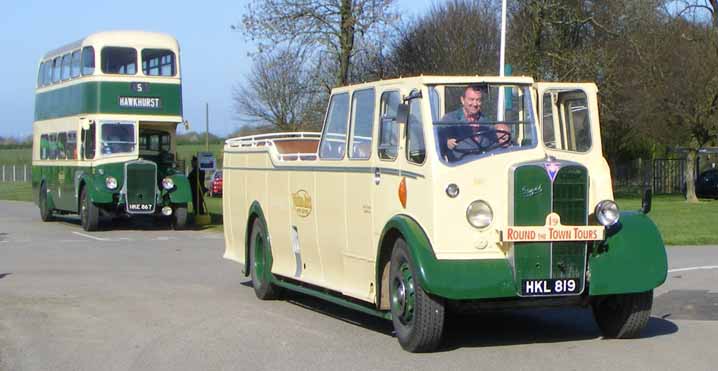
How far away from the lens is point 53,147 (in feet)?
106

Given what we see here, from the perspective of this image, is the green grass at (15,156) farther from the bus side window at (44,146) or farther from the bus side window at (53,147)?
the bus side window at (53,147)

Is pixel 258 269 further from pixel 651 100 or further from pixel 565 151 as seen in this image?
pixel 651 100

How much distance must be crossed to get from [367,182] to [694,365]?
11.2 feet

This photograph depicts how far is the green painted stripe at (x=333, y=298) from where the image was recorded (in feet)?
34.6

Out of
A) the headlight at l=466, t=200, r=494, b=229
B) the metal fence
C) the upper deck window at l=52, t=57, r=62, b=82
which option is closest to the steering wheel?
the headlight at l=466, t=200, r=494, b=229

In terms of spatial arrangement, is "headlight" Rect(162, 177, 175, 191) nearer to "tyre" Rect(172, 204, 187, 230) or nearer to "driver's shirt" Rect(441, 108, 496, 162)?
"tyre" Rect(172, 204, 187, 230)

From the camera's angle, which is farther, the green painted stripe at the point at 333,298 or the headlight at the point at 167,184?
the headlight at the point at 167,184

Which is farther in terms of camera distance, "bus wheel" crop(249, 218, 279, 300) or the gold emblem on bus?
"bus wheel" crop(249, 218, 279, 300)

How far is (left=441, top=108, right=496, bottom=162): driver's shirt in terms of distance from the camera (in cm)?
986

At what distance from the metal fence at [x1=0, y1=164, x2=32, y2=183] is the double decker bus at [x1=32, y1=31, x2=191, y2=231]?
65.0 meters

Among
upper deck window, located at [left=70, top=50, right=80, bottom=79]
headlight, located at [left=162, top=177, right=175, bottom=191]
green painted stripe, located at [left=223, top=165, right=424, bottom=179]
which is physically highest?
upper deck window, located at [left=70, top=50, right=80, bottom=79]

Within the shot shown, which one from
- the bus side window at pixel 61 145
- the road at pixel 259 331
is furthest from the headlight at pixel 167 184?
the road at pixel 259 331

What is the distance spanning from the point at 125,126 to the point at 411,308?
19770mm

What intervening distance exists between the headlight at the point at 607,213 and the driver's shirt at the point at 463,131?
1.11m
